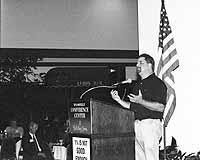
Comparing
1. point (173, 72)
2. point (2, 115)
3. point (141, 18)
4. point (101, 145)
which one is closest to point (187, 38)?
point (173, 72)

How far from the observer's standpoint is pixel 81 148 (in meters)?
4.86

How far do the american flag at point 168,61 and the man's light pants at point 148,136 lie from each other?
2.25 feet

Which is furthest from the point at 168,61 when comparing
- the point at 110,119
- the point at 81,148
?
the point at 81,148

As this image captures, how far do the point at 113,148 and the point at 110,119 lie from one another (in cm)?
32

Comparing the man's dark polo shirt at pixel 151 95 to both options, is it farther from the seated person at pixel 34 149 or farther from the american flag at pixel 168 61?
the seated person at pixel 34 149

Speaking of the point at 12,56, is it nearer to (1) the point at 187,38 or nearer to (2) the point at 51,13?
(2) the point at 51,13

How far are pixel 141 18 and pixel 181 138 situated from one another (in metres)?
1.98

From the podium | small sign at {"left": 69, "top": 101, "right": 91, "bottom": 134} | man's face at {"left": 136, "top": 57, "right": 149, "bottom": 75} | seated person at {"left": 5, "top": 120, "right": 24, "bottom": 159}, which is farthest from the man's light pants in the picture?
seated person at {"left": 5, "top": 120, "right": 24, "bottom": 159}

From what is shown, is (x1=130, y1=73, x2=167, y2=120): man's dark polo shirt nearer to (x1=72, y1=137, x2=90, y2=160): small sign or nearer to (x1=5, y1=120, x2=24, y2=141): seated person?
(x1=72, y1=137, x2=90, y2=160): small sign

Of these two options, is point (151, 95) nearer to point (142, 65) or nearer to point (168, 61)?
point (142, 65)

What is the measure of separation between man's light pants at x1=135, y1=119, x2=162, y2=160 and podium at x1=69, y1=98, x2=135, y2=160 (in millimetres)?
188

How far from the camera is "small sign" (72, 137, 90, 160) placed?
478cm

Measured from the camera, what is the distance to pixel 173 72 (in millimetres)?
6152

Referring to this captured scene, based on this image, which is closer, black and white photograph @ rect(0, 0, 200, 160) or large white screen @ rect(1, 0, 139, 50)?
black and white photograph @ rect(0, 0, 200, 160)
